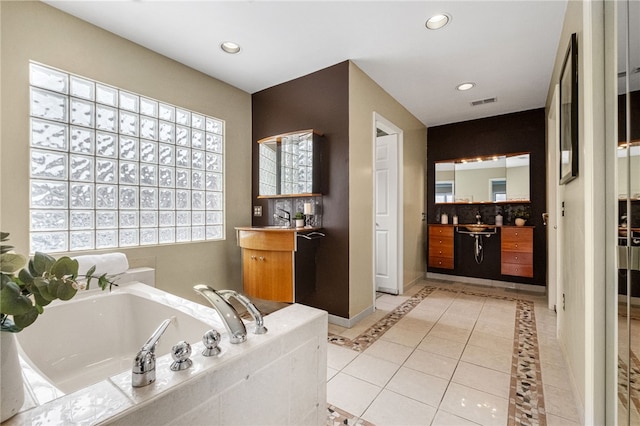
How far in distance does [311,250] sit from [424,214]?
2651 millimetres

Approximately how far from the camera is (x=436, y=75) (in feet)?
9.80

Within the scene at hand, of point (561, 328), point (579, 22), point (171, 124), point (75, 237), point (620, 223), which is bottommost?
point (561, 328)

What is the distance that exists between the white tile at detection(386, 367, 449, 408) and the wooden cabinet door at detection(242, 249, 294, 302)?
112 centimetres

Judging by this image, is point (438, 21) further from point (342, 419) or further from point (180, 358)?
point (342, 419)

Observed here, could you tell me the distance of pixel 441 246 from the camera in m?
4.41

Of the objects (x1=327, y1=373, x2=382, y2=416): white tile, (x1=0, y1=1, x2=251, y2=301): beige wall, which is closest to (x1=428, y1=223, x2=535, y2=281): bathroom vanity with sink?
(x1=0, y1=1, x2=251, y2=301): beige wall

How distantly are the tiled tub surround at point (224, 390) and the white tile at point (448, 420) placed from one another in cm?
66

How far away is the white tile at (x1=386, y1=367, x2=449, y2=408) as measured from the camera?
165cm

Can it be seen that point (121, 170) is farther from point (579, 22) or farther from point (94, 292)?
point (579, 22)

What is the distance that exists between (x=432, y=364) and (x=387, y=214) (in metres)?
2.18

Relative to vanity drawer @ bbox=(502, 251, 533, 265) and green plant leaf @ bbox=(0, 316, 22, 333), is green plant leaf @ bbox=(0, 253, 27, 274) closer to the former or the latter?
green plant leaf @ bbox=(0, 316, 22, 333)

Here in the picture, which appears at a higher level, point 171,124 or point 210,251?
point 171,124

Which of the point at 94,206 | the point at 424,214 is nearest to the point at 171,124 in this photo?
the point at 94,206

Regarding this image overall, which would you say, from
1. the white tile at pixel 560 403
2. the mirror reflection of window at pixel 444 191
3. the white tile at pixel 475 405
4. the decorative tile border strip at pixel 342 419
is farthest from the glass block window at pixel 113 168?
the mirror reflection of window at pixel 444 191
